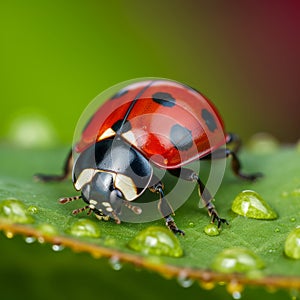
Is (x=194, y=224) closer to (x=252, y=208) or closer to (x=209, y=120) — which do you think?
(x=252, y=208)

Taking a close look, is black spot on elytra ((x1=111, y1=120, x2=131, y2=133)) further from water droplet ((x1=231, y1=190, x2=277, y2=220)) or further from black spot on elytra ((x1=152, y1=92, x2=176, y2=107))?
water droplet ((x1=231, y1=190, x2=277, y2=220))

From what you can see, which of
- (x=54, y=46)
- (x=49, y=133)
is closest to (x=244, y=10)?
(x=54, y=46)

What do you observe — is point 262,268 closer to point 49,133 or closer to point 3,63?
point 49,133

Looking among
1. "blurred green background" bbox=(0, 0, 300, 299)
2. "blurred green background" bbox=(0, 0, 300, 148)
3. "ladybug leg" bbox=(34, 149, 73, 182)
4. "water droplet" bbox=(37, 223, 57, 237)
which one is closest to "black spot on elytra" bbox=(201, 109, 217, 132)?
"ladybug leg" bbox=(34, 149, 73, 182)

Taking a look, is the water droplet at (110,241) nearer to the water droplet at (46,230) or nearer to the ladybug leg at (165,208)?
the water droplet at (46,230)

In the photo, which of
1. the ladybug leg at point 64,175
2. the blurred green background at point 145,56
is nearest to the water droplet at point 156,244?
the ladybug leg at point 64,175

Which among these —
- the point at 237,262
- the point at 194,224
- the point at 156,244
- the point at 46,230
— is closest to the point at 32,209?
the point at 46,230

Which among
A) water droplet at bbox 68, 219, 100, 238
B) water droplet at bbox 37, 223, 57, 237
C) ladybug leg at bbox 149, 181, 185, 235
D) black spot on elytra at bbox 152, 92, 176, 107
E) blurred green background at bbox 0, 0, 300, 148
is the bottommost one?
water droplet at bbox 37, 223, 57, 237

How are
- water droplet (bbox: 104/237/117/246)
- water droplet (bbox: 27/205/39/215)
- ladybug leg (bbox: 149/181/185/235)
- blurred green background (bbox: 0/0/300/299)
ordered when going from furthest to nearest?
blurred green background (bbox: 0/0/300/299), ladybug leg (bbox: 149/181/185/235), water droplet (bbox: 27/205/39/215), water droplet (bbox: 104/237/117/246)
